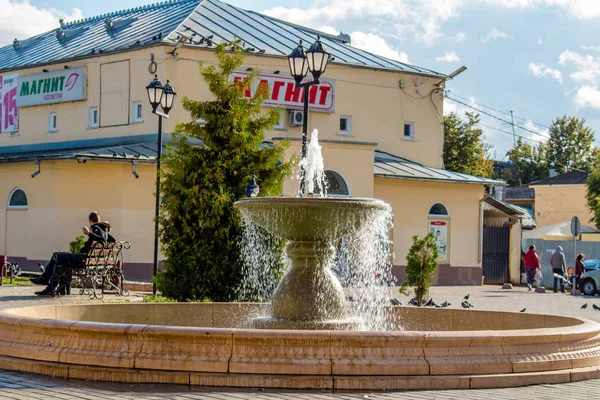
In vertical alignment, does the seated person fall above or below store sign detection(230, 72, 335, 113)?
below

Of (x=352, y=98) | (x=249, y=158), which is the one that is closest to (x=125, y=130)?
(x=352, y=98)

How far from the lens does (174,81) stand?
33.3 metres

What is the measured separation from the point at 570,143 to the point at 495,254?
4579 centimetres

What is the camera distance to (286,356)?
8.45m

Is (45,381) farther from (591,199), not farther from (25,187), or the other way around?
(591,199)

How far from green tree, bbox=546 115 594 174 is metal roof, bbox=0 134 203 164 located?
2126 inches

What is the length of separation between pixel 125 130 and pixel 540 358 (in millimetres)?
27164

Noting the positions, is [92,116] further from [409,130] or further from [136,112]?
[409,130]

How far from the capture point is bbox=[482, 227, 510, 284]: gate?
127ft

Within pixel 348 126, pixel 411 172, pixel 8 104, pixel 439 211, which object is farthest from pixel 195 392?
pixel 8 104

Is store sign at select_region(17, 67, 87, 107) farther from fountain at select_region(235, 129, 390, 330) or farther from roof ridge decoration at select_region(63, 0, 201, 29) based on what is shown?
fountain at select_region(235, 129, 390, 330)

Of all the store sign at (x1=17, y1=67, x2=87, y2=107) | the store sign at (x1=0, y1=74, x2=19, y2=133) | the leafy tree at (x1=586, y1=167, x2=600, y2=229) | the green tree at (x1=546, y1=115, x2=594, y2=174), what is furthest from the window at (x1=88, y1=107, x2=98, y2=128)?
the green tree at (x1=546, y1=115, x2=594, y2=174)

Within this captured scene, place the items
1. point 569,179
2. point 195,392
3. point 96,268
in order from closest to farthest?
1. point 195,392
2. point 96,268
3. point 569,179

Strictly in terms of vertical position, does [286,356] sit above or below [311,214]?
below
